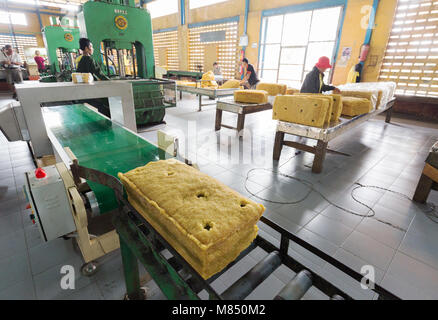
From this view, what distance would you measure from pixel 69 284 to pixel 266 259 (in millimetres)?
1389

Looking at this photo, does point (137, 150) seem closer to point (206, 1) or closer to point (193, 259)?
point (193, 259)

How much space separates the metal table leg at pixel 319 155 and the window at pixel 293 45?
18.3 ft

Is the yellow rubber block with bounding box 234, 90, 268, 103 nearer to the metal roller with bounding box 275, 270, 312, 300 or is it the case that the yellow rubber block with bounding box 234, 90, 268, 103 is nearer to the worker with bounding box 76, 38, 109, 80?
the worker with bounding box 76, 38, 109, 80

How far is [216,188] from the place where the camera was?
107 centimetres

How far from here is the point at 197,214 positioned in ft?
2.91

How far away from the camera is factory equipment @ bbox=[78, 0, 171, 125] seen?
377 cm

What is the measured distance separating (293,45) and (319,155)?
7221 mm

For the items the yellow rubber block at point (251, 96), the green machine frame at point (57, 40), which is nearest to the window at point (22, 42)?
the green machine frame at point (57, 40)

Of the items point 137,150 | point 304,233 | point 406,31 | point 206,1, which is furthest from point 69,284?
point 206,1

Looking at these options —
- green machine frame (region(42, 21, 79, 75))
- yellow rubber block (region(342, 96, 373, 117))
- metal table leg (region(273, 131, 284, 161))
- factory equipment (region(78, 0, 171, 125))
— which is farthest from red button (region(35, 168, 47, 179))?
green machine frame (region(42, 21, 79, 75))

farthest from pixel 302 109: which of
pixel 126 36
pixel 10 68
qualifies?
pixel 10 68

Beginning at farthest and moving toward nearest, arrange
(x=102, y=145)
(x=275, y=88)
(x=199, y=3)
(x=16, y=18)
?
1. (x=16, y=18)
2. (x=199, y=3)
3. (x=275, y=88)
4. (x=102, y=145)

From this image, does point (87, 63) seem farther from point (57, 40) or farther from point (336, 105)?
point (57, 40)

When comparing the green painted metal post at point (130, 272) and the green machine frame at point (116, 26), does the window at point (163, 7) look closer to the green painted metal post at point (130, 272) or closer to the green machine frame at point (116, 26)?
the green machine frame at point (116, 26)
